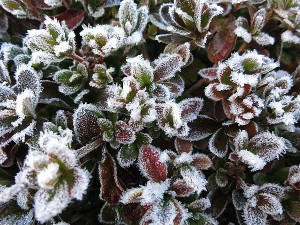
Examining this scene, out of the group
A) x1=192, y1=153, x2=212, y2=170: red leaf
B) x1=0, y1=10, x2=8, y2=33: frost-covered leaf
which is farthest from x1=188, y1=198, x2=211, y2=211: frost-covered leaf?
x1=0, y1=10, x2=8, y2=33: frost-covered leaf

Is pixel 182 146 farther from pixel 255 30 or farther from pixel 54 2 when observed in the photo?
pixel 54 2

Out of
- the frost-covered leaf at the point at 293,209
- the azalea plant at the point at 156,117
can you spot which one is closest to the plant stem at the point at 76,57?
the azalea plant at the point at 156,117

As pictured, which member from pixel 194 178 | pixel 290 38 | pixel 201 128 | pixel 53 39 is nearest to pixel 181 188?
pixel 194 178

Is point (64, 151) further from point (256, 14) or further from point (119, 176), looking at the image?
point (256, 14)

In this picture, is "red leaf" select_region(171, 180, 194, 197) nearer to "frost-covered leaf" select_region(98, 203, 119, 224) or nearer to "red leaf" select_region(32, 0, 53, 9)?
"frost-covered leaf" select_region(98, 203, 119, 224)

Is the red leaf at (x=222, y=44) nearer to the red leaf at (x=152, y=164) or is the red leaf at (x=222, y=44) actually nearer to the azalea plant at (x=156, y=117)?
the azalea plant at (x=156, y=117)

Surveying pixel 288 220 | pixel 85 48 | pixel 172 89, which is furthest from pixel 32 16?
pixel 288 220
